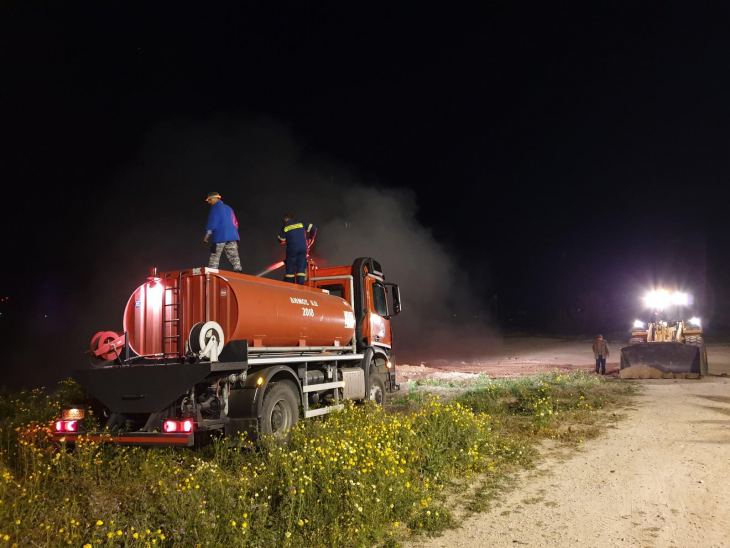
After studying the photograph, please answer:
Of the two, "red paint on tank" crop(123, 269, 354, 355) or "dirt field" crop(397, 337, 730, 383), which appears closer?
"red paint on tank" crop(123, 269, 354, 355)

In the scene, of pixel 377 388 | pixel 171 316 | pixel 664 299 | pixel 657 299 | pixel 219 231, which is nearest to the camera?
pixel 171 316

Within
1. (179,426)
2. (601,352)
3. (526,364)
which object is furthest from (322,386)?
(526,364)

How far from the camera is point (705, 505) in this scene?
4727 mm

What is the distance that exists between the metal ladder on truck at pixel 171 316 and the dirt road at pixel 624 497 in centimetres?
402

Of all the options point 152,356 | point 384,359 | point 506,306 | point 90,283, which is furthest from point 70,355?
point 506,306

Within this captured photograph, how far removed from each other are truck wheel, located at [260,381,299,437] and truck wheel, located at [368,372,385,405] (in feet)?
9.87

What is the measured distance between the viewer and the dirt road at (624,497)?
410 cm

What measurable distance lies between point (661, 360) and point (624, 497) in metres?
12.1

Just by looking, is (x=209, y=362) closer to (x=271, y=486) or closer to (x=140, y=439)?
(x=140, y=439)

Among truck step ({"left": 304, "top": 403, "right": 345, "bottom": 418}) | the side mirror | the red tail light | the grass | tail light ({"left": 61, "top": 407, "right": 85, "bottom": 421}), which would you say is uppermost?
the side mirror

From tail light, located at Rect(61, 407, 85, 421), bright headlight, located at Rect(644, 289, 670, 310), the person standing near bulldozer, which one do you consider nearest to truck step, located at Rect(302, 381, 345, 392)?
tail light, located at Rect(61, 407, 85, 421)

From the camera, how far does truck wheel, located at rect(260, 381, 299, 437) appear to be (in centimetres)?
648

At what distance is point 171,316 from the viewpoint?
673 cm

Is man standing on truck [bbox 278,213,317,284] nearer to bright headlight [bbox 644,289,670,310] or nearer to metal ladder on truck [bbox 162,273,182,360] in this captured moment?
Answer: metal ladder on truck [bbox 162,273,182,360]
